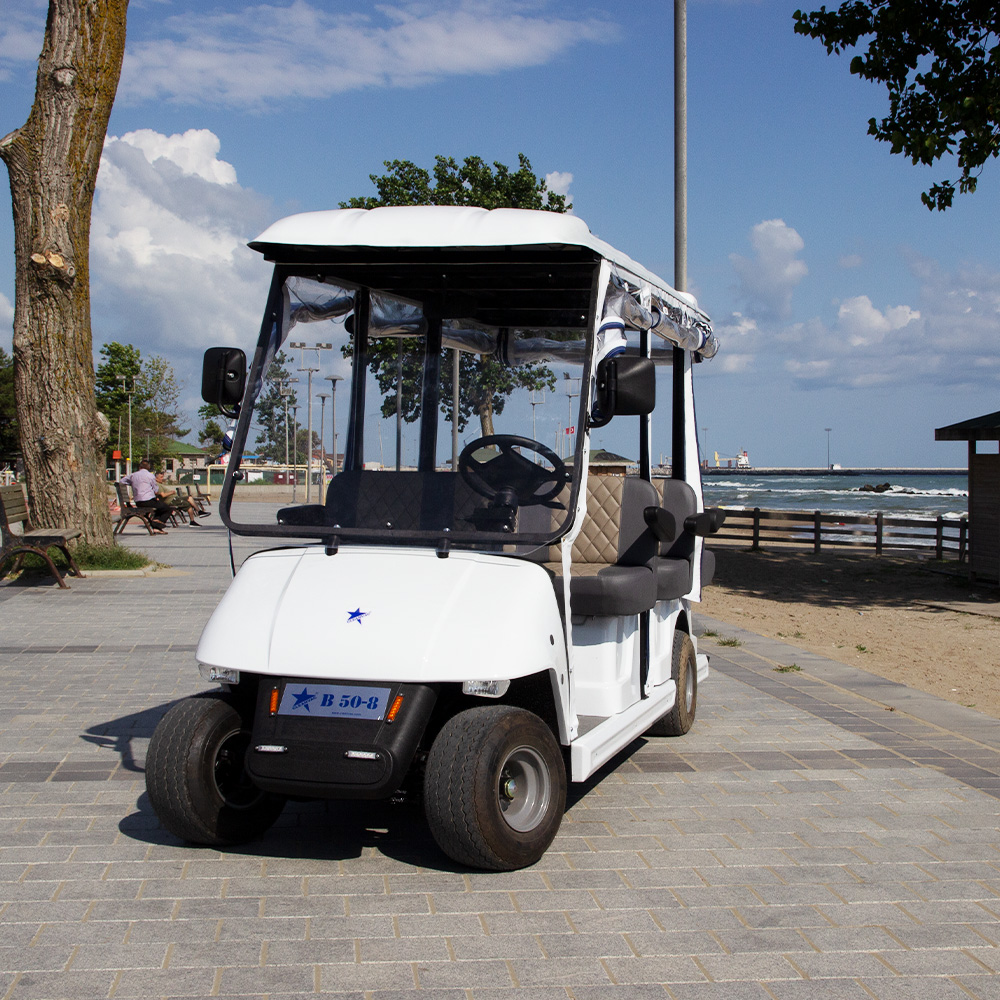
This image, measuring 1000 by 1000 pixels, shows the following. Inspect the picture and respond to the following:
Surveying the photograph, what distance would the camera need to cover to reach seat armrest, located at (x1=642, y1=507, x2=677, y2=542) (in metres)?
5.29

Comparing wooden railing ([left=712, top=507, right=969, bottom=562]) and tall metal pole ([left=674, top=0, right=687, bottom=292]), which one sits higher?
tall metal pole ([left=674, top=0, right=687, bottom=292])

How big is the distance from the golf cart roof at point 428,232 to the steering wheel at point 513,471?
2.82ft

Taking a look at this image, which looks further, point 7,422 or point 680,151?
point 7,422

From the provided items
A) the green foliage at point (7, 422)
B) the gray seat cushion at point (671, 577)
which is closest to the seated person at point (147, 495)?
the gray seat cushion at point (671, 577)

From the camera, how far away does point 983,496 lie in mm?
16219

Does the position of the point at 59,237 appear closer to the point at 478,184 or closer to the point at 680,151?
the point at 680,151

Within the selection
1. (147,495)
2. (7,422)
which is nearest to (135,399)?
(7,422)

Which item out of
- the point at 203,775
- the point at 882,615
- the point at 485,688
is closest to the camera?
the point at 485,688

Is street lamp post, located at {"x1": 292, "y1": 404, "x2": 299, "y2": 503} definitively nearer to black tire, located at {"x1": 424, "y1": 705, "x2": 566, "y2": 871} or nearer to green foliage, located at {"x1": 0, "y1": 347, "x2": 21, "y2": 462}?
black tire, located at {"x1": 424, "y1": 705, "x2": 566, "y2": 871}

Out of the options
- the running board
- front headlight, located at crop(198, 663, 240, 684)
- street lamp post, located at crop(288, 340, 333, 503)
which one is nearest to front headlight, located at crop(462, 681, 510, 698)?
the running board

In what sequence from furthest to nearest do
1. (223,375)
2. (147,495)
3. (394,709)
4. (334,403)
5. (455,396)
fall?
(147,495) → (334,403) → (455,396) → (223,375) → (394,709)

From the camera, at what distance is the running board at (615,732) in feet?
15.0

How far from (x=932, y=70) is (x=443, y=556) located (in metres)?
12.5

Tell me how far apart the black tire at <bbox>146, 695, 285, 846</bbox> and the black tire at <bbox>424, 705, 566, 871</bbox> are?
0.87 metres
